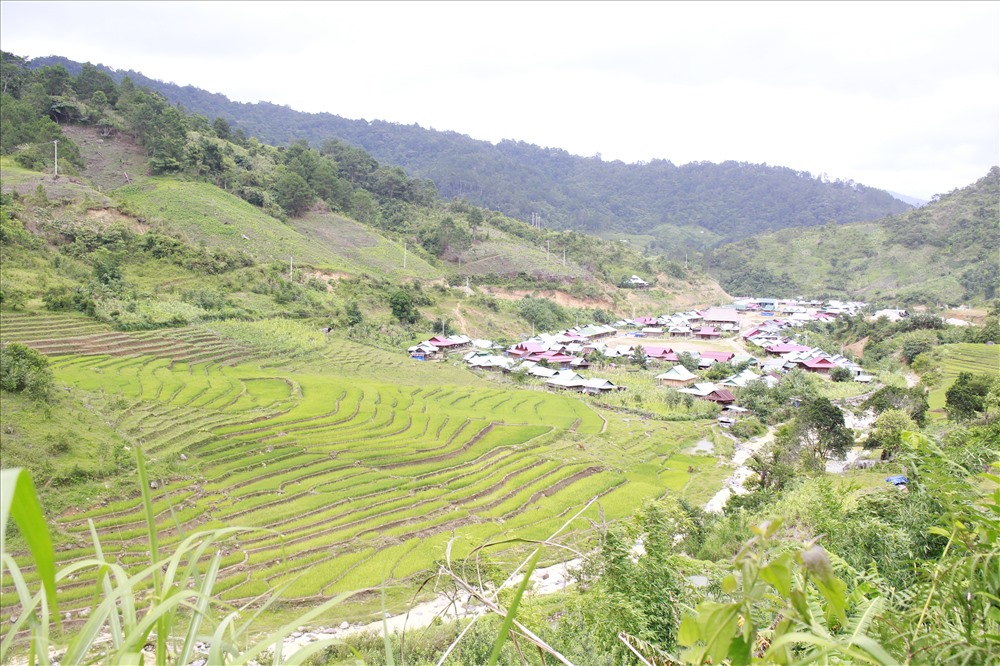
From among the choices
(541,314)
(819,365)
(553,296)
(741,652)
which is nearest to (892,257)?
(553,296)

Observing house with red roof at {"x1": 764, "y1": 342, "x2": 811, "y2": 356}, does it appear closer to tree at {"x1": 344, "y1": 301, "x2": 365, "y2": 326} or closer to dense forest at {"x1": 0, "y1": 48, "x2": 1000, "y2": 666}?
dense forest at {"x1": 0, "y1": 48, "x2": 1000, "y2": 666}

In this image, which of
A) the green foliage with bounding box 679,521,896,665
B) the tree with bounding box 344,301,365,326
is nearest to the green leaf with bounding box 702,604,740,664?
the green foliage with bounding box 679,521,896,665

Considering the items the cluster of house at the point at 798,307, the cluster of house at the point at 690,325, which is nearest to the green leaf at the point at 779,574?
the cluster of house at the point at 690,325

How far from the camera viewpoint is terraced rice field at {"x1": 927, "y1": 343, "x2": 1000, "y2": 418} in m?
25.3

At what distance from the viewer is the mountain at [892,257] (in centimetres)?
5966

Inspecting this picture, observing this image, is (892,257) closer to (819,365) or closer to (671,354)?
(819,365)

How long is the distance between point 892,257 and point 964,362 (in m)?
53.8

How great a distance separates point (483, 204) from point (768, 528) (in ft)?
372

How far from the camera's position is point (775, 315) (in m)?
59.6

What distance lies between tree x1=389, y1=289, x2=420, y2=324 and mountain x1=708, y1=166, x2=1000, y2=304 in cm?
5186

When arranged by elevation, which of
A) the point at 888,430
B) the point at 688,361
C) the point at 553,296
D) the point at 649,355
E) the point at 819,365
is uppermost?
the point at 553,296

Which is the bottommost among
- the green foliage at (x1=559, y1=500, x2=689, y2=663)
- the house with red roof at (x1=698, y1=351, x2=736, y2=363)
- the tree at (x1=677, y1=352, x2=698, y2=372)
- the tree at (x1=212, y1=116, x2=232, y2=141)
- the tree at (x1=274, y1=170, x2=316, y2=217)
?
the tree at (x1=677, y1=352, x2=698, y2=372)

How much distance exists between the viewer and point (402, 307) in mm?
38250

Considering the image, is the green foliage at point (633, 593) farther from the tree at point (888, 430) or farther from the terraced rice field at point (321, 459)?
the tree at point (888, 430)
